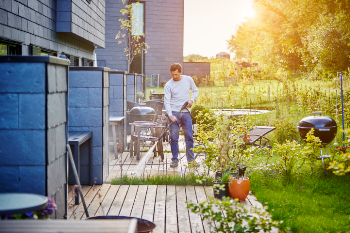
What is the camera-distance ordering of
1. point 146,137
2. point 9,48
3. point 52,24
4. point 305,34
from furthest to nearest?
point 305,34
point 52,24
point 146,137
point 9,48

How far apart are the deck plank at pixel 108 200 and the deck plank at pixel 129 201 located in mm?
167

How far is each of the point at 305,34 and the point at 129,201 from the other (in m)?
14.0

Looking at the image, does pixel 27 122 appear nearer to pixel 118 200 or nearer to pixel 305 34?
pixel 118 200

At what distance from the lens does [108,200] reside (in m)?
4.53

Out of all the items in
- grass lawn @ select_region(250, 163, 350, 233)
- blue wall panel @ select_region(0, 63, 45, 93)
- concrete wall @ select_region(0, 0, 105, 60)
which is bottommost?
grass lawn @ select_region(250, 163, 350, 233)

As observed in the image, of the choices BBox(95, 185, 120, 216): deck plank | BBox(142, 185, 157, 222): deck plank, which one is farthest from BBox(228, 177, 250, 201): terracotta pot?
BBox(95, 185, 120, 216): deck plank

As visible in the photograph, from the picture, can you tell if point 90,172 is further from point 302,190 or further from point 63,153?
point 302,190

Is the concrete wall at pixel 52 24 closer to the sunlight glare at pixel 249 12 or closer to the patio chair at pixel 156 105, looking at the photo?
the patio chair at pixel 156 105

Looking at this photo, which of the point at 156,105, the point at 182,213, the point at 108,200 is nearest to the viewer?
the point at 182,213

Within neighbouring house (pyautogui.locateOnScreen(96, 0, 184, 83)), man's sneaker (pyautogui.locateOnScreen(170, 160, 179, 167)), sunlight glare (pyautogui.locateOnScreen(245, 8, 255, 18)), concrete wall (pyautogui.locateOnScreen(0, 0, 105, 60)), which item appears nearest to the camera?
concrete wall (pyautogui.locateOnScreen(0, 0, 105, 60))

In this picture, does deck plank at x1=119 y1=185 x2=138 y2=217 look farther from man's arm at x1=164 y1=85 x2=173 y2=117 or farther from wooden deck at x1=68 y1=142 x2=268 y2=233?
man's arm at x1=164 y1=85 x2=173 y2=117

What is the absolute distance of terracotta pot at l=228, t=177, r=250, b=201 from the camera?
4.49m

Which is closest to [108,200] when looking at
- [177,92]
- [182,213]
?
[182,213]

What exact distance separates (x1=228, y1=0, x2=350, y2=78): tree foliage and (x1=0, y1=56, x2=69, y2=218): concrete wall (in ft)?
38.5
